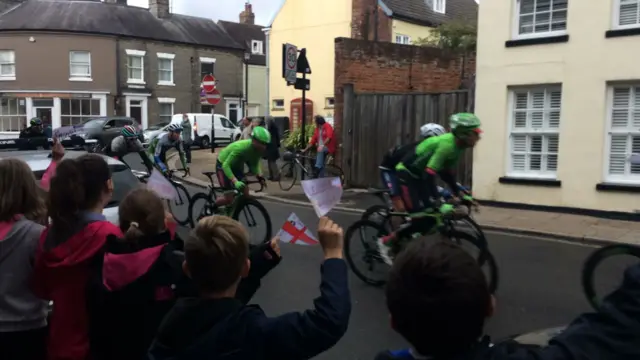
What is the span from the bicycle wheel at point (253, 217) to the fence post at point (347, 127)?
25.0ft

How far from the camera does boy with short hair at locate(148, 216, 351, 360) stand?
1.99 metres

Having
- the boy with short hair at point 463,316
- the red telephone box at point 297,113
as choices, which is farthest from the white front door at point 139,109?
the boy with short hair at point 463,316

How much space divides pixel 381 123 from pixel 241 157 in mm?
7423

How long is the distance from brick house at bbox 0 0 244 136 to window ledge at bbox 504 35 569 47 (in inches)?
1183

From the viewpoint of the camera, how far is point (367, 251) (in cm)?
668

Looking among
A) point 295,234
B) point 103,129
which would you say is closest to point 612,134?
point 295,234

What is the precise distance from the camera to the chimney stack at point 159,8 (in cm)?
4175

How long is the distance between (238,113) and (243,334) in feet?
142

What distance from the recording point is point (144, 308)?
261 centimetres

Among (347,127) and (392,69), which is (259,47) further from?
(347,127)

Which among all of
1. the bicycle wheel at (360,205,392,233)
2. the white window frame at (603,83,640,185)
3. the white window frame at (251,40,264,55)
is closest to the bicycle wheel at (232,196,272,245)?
the bicycle wheel at (360,205,392,233)

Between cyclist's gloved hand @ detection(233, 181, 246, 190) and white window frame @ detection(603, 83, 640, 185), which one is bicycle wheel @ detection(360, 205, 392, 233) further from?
white window frame @ detection(603, 83, 640, 185)

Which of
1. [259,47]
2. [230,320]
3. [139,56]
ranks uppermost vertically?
[259,47]

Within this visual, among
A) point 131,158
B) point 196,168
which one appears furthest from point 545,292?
point 131,158
